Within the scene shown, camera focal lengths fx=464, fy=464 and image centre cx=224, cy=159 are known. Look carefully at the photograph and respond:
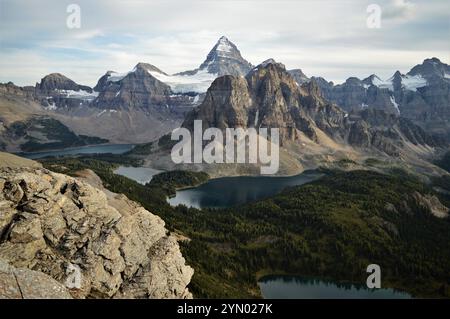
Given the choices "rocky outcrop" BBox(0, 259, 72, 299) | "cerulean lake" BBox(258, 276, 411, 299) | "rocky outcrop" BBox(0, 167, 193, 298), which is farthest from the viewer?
"cerulean lake" BBox(258, 276, 411, 299)

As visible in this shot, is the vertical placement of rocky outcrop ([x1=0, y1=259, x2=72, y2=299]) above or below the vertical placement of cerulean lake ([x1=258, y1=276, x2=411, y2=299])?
above

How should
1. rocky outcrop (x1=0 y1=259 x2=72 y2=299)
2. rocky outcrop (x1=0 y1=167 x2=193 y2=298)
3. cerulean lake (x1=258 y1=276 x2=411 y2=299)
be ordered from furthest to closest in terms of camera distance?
cerulean lake (x1=258 y1=276 x2=411 y2=299) < rocky outcrop (x1=0 y1=167 x2=193 y2=298) < rocky outcrop (x1=0 y1=259 x2=72 y2=299)

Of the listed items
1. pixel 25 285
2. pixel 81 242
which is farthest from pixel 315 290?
pixel 25 285

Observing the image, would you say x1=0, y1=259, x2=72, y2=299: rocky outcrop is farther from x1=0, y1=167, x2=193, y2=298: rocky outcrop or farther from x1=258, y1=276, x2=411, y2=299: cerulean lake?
x1=258, y1=276, x2=411, y2=299: cerulean lake

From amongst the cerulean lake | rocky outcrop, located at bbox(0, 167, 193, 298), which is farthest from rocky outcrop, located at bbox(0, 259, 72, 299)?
the cerulean lake

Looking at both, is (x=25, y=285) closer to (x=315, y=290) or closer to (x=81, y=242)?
(x=81, y=242)
